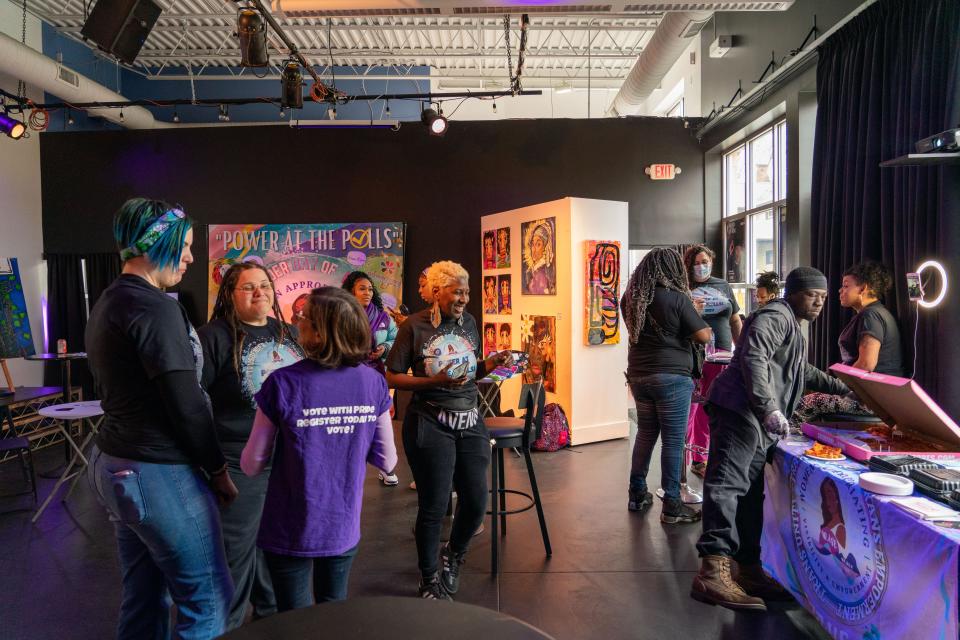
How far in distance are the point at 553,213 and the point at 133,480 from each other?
497 cm

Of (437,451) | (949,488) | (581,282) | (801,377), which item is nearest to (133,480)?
(437,451)

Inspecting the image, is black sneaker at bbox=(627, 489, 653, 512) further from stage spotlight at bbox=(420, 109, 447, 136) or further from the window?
stage spotlight at bbox=(420, 109, 447, 136)

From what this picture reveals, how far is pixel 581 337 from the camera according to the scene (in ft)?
19.2

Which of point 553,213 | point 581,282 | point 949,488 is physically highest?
point 553,213

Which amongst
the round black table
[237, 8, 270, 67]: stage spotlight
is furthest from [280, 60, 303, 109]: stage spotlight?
the round black table

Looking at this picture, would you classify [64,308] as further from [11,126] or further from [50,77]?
[50,77]

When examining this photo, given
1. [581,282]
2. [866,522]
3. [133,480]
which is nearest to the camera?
[133,480]

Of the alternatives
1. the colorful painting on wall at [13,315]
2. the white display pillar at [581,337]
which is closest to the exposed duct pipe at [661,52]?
the white display pillar at [581,337]

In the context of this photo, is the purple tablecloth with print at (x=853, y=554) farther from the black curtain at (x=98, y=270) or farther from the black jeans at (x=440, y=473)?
the black curtain at (x=98, y=270)

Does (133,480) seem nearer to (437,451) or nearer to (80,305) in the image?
(437,451)

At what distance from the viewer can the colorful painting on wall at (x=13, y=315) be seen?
655 centimetres

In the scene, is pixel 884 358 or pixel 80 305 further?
pixel 80 305

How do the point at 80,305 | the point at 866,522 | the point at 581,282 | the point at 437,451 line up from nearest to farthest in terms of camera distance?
the point at 866,522
the point at 437,451
the point at 581,282
the point at 80,305

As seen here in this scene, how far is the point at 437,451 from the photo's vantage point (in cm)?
260
